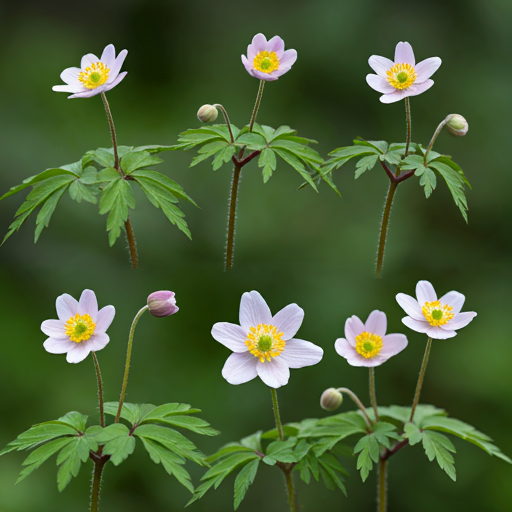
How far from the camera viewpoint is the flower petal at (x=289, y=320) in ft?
3.79

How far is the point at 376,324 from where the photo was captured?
1274 millimetres

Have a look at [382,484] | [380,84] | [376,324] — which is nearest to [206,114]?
[380,84]

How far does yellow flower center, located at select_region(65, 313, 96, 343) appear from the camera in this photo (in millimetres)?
1136

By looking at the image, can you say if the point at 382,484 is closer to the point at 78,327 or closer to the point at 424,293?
the point at 424,293

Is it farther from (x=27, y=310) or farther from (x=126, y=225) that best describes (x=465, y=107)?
(x=27, y=310)

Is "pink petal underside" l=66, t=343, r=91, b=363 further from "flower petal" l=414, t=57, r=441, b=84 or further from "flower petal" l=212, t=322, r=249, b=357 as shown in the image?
"flower petal" l=414, t=57, r=441, b=84

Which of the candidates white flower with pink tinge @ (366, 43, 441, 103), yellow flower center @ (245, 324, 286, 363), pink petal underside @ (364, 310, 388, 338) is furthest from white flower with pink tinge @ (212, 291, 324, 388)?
white flower with pink tinge @ (366, 43, 441, 103)

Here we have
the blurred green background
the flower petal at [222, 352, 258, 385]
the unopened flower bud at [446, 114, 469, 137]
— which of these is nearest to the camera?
the flower petal at [222, 352, 258, 385]

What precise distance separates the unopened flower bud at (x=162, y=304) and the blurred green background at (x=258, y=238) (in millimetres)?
515

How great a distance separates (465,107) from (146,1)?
1846 millimetres

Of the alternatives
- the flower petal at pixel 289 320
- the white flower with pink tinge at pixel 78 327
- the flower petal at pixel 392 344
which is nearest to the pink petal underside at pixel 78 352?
the white flower with pink tinge at pixel 78 327

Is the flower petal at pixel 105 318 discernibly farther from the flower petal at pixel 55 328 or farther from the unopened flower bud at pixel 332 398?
the unopened flower bud at pixel 332 398

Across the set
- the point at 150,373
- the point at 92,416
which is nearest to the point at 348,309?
the point at 150,373

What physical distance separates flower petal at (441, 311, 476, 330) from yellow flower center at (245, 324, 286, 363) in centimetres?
40
